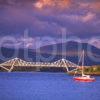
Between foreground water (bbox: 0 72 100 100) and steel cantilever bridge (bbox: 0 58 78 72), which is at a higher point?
steel cantilever bridge (bbox: 0 58 78 72)

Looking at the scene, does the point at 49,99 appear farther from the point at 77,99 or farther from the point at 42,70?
the point at 42,70

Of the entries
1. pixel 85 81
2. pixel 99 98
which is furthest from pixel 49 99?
pixel 85 81

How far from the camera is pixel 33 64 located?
237 feet

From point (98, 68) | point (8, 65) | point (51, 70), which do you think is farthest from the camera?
point (51, 70)

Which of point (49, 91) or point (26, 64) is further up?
point (26, 64)

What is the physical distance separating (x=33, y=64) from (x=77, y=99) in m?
50.5

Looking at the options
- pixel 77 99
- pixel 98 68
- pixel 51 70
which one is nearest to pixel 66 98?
pixel 77 99

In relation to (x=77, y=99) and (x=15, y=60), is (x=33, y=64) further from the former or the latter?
(x=77, y=99)

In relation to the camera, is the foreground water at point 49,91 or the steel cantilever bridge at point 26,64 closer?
the foreground water at point 49,91

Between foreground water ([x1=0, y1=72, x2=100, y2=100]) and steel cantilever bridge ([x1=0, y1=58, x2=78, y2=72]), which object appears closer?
foreground water ([x1=0, y1=72, x2=100, y2=100])

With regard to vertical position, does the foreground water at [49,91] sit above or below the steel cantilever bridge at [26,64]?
below

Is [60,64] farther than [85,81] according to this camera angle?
Yes

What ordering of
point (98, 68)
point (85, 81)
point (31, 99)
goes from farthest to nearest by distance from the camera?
point (98, 68)
point (85, 81)
point (31, 99)

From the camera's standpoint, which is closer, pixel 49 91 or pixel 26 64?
pixel 49 91
